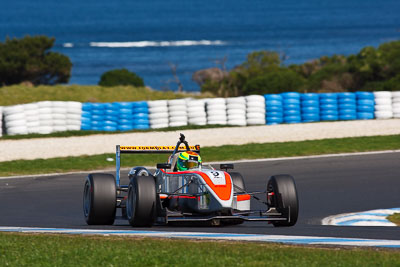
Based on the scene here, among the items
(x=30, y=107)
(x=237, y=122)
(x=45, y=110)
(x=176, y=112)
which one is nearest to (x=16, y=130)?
(x=30, y=107)

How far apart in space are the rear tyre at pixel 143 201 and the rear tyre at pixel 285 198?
2.09 metres

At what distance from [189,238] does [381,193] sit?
855 cm

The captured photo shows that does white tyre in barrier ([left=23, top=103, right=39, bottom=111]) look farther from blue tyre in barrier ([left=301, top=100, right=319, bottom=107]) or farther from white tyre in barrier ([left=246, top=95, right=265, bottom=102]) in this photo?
blue tyre in barrier ([left=301, top=100, right=319, bottom=107])

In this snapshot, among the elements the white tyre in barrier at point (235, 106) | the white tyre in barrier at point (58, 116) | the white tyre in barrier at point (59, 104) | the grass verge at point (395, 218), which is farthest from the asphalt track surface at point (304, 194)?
the white tyre in barrier at point (58, 116)

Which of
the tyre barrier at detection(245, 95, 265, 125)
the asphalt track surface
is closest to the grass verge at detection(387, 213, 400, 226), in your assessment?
the asphalt track surface

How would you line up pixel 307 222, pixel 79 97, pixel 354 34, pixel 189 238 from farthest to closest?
pixel 354 34
pixel 79 97
pixel 307 222
pixel 189 238

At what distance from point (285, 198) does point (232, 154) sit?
44.0ft

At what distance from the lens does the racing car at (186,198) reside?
1348cm

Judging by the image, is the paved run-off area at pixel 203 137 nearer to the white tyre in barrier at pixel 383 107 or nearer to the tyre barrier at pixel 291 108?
the tyre barrier at pixel 291 108

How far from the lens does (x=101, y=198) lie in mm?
14555

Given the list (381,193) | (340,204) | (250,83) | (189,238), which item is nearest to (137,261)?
(189,238)

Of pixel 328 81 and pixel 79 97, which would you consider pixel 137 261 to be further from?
pixel 328 81

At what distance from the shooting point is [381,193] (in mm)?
19578

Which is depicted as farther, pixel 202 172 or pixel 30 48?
pixel 30 48
